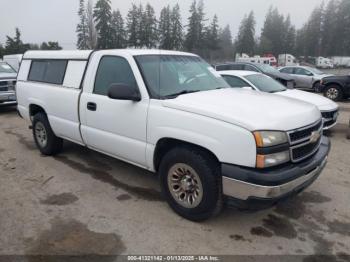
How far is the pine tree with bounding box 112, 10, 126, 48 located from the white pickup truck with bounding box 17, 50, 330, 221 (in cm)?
3359

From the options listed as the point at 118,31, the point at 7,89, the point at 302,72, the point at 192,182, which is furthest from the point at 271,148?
the point at 118,31

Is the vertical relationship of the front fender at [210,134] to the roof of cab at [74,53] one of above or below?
below

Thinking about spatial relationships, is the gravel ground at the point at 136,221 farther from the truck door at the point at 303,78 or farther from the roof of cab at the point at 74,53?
the truck door at the point at 303,78

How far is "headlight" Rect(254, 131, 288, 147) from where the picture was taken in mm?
3018

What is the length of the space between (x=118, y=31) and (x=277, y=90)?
3751 centimetres

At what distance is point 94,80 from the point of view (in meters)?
4.70

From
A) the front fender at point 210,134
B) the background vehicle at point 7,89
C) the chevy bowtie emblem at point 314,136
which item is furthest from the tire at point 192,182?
the background vehicle at point 7,89

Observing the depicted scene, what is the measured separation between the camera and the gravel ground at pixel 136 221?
10.7 feet

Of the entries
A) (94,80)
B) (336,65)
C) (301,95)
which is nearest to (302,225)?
(94,80)

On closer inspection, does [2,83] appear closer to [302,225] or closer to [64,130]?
[64,130]

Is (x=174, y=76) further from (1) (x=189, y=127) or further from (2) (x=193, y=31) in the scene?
(2) (x=193, y=31)

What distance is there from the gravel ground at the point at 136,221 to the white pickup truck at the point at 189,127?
35 cm

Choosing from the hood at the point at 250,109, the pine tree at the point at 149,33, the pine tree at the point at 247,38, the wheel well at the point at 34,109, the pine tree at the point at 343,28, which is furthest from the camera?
the pine tree at the point at 247,38

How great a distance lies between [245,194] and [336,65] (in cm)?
6894
